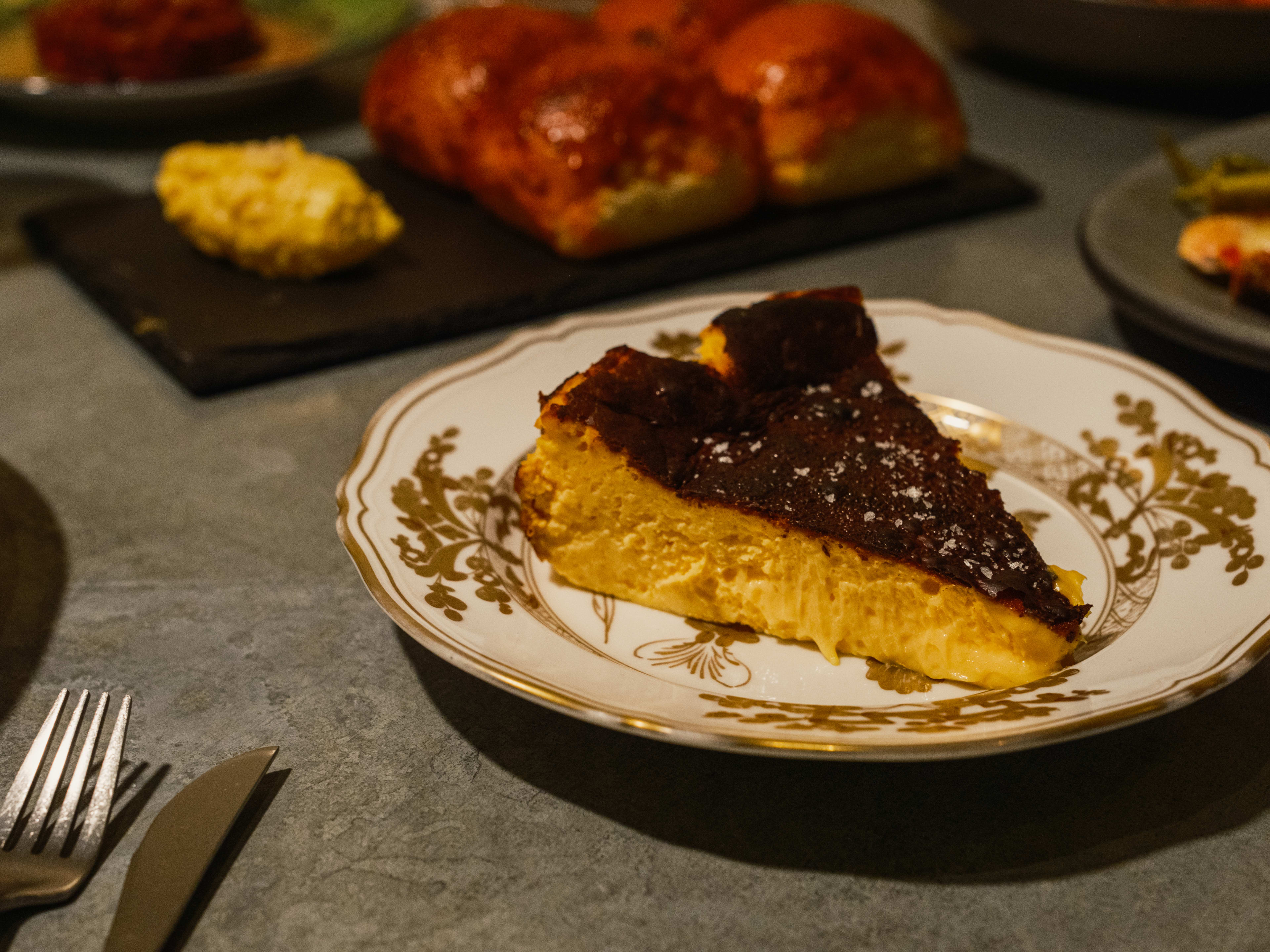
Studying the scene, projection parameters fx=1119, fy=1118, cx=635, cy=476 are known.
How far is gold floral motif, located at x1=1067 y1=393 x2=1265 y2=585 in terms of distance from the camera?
117 cm

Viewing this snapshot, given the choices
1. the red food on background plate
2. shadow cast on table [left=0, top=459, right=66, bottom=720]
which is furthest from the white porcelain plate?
the red food on background plate

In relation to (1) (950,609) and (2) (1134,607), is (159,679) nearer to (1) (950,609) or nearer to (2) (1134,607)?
(1) (950,609)

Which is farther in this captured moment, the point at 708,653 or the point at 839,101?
the point at 839,101

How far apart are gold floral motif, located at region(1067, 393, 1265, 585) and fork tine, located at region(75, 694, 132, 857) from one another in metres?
1.01

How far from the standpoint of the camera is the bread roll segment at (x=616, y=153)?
6.36 feet

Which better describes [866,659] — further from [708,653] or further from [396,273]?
[396,273]

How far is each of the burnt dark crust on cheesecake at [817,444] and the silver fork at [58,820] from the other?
540 mm

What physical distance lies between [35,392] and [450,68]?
101cm

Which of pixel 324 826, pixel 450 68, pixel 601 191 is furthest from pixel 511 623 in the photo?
pixel 450 68

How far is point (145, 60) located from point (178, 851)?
2.15m

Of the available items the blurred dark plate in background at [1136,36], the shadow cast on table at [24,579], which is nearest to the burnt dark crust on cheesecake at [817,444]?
the shadow cast on table at [24,579]

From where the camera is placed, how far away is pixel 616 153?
1.93 m

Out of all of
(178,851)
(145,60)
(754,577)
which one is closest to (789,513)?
(754,577)

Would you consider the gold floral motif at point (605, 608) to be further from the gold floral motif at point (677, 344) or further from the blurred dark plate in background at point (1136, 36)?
the blurred dark plate in background at point (1136, 36)
